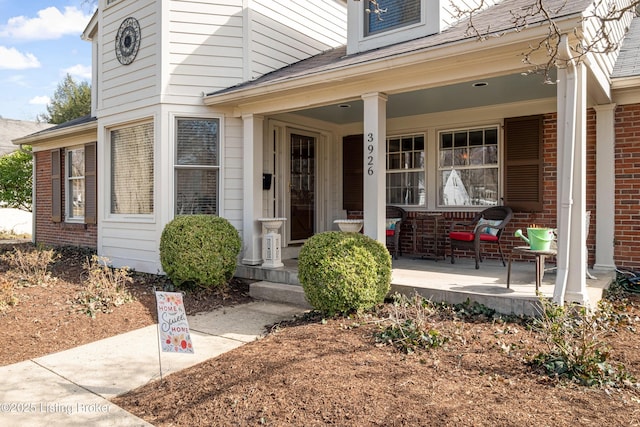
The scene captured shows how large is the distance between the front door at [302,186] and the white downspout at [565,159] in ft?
15.0

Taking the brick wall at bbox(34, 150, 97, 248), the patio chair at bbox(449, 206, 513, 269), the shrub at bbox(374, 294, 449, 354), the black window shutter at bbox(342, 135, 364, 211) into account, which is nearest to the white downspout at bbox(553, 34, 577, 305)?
the shrub at bbox(374, 294, 449, 354)

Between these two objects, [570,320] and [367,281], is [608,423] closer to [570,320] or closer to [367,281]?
[570,320]

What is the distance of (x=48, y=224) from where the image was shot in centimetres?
1044

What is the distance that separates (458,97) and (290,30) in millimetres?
3209

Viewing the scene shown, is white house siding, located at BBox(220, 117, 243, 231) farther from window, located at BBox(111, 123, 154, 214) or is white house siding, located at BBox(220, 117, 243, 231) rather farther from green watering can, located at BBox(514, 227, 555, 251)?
green watering can, located at BBox(514, 227, 555, 251)

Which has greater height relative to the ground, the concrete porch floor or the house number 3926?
the house number 3926

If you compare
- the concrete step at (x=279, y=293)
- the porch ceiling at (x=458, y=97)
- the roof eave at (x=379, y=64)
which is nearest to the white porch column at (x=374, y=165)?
the roof eave at (x=379, y=64)

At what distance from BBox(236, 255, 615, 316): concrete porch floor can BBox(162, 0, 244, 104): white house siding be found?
109 inches

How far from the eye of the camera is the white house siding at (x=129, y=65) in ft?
22.2

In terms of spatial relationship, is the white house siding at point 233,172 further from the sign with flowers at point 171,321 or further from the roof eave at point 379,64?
the sign with flowers at point 171,321

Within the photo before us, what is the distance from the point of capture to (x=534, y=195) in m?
6.38

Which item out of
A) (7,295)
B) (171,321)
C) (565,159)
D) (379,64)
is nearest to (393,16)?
(379,64)

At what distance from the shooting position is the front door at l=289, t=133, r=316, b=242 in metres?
7.87

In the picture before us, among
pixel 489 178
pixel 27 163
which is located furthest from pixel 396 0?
pixel 27 163
